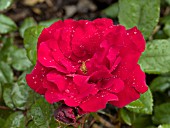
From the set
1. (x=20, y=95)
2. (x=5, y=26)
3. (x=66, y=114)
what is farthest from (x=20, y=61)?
(x=66, y=114)

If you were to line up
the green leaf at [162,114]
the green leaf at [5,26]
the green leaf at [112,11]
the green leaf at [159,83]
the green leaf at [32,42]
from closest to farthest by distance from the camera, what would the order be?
1. the green leaf at [32,42]
2. the green leaf at [162,114]
3. the green leaf at [159,83]
4. the green leaf at [5,26]
5. the green leaf at [112,11]

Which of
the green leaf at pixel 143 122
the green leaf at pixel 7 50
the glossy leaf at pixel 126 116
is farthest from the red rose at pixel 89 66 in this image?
the green leaf at pixel 7 50

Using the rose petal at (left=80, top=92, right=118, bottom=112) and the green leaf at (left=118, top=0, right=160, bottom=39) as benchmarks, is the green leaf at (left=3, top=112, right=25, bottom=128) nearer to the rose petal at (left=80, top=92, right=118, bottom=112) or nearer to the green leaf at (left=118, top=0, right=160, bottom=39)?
the rose petal at (left=80, top=92, right=118, bottom=112)

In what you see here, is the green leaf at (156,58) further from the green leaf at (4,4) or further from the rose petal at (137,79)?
the green leaf at (4,4)

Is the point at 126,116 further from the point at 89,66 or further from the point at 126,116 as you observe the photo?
the point at 89,66

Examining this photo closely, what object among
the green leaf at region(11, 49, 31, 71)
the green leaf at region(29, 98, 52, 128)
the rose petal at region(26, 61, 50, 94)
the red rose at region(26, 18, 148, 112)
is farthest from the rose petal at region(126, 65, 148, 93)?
the green leaf at region(11, 49, 31, 71)

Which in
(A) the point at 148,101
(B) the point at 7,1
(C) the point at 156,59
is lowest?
(A) the point at 148,101

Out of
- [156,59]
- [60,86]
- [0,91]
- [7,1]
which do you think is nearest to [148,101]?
[156,59]

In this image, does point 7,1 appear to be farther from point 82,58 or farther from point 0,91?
point 82,58
